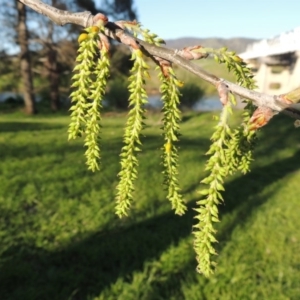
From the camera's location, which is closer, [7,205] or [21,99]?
[7,205]

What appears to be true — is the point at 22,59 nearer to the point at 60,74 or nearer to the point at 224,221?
the point at 60,74

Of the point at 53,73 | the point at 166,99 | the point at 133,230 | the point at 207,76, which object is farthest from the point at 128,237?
the point at 53,73

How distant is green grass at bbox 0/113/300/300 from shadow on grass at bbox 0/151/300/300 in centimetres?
1

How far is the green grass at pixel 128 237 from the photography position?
3.95 m

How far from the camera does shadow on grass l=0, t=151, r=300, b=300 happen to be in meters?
3.86

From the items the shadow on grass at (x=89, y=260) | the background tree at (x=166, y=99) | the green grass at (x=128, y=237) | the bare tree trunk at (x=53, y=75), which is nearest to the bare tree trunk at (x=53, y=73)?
the bare tree trunk at (x=53, y=75)

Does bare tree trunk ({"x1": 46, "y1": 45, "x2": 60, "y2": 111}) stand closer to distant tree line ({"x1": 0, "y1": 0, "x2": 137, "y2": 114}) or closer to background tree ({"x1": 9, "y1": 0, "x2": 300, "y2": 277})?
distant tree line ({"x1": 0, "y1": 0, "x2": 137, "y2": 114})

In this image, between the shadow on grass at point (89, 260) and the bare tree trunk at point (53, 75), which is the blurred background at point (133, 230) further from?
the bare tree trunk at point (53, 75)

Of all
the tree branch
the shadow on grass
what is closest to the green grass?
the shadow on grass

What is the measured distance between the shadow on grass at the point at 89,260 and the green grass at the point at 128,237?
10 mm

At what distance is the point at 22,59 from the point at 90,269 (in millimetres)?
15055

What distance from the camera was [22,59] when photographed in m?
17.6

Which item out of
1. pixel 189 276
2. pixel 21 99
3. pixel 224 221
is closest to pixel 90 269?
pixel 189 276

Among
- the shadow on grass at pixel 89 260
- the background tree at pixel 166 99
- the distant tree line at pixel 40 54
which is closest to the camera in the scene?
the background tree at pixel 166 99
